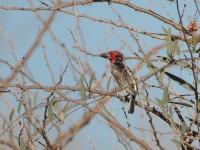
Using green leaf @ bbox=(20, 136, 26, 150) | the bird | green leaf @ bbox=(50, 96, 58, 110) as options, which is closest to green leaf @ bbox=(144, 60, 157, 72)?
the bird

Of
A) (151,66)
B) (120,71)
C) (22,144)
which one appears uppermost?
(120,71)

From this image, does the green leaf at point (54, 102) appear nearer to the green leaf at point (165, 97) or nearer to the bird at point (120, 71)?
the bird at point (120, 71)

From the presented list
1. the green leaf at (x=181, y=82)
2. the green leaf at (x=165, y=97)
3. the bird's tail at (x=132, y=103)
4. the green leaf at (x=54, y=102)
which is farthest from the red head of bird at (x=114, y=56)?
the green leaf at (x=165, y=97)

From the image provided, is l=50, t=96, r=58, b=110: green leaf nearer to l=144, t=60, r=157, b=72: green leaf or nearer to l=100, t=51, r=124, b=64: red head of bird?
l=144, t=60, r=157, b=72: green leaf

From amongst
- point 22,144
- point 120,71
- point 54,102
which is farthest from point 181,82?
point 120,71

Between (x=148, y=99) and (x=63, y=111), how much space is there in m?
0.55

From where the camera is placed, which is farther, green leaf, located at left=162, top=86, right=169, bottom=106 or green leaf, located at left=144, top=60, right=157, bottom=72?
green leaf, located at left=144, top=60, right=157, bottom=72

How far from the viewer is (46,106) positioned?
3768mm

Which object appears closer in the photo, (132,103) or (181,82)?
(181,82)

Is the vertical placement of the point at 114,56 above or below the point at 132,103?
above

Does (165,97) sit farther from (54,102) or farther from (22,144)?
(22,144)

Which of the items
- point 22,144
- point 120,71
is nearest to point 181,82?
point 22,144

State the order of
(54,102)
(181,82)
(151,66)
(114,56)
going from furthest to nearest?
1. (114,56)
2. (54,102)
3. (181,82)
4. (151,66)

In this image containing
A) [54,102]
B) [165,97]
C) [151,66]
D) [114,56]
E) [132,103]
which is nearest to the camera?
[165,97]
